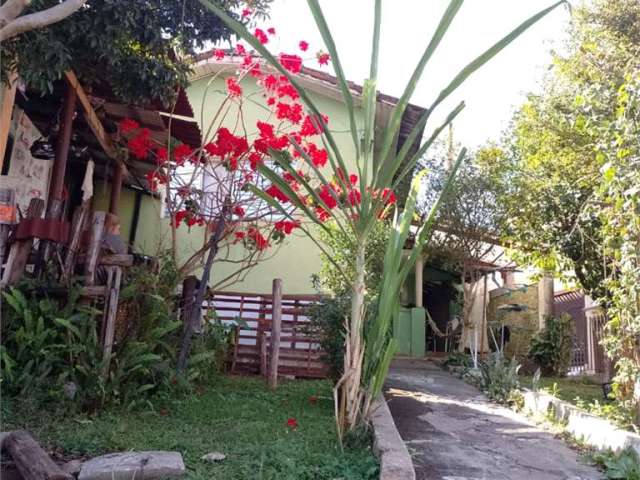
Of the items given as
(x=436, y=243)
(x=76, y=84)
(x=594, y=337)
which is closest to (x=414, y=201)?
(x=76, y=84)

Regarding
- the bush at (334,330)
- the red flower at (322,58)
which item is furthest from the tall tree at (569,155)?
the bush at (334,330)

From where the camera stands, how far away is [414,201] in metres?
4.36

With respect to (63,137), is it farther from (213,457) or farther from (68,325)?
(213,457)

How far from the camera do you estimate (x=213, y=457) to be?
12.6 ft

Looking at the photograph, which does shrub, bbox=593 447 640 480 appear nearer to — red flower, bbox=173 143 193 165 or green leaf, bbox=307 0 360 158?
green leaf, bbox=307 0 360 158

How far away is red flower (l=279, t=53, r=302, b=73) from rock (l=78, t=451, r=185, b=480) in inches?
197

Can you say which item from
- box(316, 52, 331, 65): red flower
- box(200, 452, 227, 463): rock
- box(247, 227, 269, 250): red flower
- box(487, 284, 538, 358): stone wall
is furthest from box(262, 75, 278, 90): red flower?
box(487, 284, 538, 358): stone wall

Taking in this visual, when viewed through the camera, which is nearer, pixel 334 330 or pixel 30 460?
pixel 30 460

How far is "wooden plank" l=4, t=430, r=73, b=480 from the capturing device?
3119 mm

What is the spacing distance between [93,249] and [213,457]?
234 centimetres

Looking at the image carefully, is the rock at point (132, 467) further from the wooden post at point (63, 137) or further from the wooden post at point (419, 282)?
the wooden post at point (419, 282)

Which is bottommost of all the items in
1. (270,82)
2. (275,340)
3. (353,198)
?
(275,340)

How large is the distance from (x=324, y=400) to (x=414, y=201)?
3.00 meters

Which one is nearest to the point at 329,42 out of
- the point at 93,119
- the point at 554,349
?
the point at 93,119
